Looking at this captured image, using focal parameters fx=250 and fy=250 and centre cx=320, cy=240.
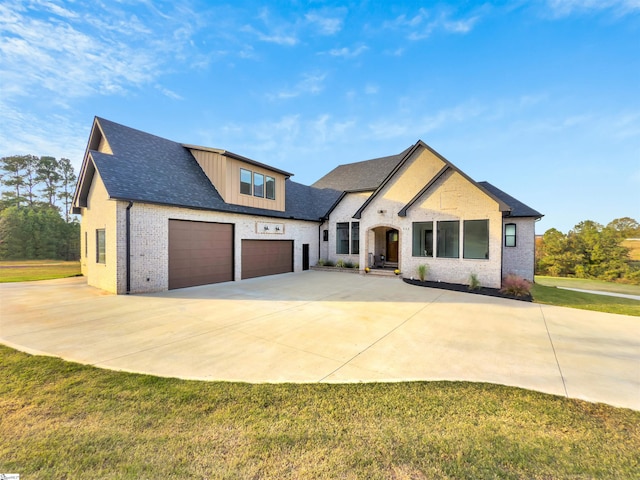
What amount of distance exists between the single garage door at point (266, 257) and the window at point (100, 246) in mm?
6026

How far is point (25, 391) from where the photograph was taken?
130 inches

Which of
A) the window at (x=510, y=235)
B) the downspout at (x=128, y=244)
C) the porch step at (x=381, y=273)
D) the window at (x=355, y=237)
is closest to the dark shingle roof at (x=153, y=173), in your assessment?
the downspout at (x=128, y=244)

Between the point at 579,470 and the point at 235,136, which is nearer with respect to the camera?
the point at 579,470

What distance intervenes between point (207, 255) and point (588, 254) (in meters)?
41.8

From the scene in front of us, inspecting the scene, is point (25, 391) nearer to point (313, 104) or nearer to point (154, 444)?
point (154, 444)

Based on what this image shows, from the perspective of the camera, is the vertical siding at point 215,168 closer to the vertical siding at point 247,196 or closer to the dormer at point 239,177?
the dormer at point 239,177

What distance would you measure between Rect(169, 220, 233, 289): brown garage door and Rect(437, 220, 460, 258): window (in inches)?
430

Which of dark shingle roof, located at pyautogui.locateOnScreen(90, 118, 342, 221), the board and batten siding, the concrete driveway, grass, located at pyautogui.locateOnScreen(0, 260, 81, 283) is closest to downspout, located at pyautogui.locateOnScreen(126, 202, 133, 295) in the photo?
dark shingle roof, located at pyautogui.locateOnScreen(90, 118, 342, 221)

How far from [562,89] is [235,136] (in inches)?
887

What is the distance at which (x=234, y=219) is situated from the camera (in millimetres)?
13227

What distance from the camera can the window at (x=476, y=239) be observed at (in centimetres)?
1172

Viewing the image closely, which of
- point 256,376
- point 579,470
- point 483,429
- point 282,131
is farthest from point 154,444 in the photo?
point 282,131

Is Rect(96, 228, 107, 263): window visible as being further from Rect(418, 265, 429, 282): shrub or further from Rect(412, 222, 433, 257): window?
Rect(412, 222, 433, 257): window

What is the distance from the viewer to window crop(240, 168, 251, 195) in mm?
14020
